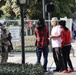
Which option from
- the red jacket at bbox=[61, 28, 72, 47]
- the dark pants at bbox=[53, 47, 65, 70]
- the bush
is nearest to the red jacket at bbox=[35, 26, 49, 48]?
the dark pants at bbox=[53, 47, 65, 70]

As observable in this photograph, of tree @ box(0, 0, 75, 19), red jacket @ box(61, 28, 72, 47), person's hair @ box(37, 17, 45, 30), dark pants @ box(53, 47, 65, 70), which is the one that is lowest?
dark pants @ box(53, 47, 65, 70)

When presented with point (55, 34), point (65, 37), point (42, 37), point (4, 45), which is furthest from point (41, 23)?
point (4, 45)

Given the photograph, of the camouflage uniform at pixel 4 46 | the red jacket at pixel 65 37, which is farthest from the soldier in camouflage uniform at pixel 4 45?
the red jacket at pixel 65 37

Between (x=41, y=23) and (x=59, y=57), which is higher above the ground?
(x=41, y=23)

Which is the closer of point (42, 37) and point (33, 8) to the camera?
point (42, 37)

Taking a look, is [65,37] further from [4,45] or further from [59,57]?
[4,45]

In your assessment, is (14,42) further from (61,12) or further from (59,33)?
(61,12)

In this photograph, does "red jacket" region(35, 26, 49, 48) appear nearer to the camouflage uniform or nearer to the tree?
the camouflage uniform

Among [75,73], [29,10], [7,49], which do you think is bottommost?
[75,73]

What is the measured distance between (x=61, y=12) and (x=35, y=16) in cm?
260

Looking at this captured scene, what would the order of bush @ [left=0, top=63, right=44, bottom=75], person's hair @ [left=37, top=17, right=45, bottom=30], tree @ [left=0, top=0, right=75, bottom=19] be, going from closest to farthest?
bush @ [left=0, top=63, right=44, bottom=75] < person's hair @ [left=37, top=17, right=45, bottom=30] < tree @ [left=0, top=0, right=75, bottom=19]

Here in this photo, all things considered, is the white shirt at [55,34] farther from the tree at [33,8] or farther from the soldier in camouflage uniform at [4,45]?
the tree at [33,8]

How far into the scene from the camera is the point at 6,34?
12.0 metres

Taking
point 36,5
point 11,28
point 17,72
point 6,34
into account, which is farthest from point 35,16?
point 17,72
